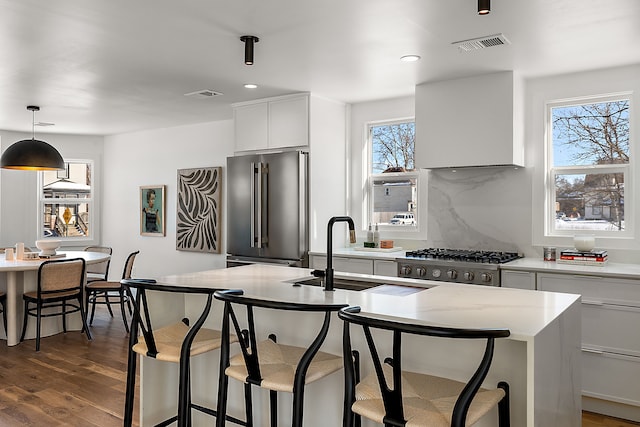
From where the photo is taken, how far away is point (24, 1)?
107 inches

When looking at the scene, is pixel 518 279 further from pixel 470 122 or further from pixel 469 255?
pixel 470 122

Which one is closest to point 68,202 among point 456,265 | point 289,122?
point 289,122

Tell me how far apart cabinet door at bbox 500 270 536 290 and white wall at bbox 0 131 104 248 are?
6671mm

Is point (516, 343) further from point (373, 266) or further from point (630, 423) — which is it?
point (373, 266)

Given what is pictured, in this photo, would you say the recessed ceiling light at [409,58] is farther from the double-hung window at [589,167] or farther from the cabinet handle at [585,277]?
the cabinet handle at [585,277]

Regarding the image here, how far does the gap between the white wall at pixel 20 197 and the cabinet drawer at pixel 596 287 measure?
22.9 ft

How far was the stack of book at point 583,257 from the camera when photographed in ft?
12.1

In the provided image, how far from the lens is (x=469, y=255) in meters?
4.15

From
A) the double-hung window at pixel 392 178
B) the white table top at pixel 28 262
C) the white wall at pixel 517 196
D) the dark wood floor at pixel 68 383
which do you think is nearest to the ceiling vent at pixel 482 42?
the white wall at pixel 517 196

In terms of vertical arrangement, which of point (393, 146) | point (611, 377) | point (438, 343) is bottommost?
point (611, 377)

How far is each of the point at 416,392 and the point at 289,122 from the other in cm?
360

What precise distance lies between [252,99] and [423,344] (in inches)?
145

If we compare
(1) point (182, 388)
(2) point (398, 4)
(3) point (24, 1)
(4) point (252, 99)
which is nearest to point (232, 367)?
(1) point (182, 388)

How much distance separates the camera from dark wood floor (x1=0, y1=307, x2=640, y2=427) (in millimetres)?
3170
